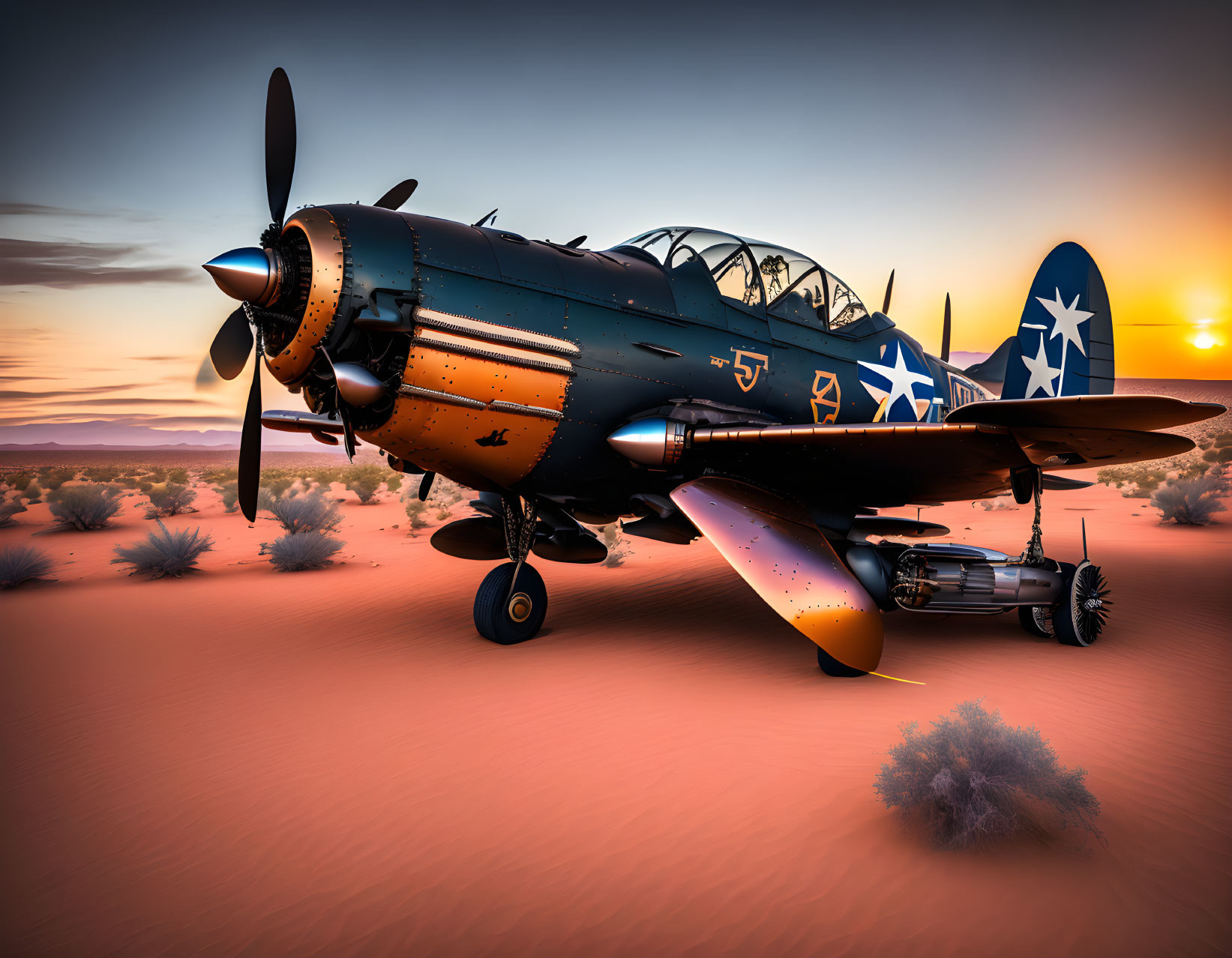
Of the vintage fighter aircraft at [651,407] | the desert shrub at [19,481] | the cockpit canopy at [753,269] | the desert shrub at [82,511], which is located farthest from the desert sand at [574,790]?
the desert shrub at [19,481]

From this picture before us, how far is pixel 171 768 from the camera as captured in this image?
4.79 meters

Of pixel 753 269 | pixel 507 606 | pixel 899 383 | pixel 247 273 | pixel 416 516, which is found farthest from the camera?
pixel 416 516

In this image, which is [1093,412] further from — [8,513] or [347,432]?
[8,513]

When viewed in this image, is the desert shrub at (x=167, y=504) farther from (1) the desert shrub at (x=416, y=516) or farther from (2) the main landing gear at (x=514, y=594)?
(2) the main landing gear at (x=514, y=594)

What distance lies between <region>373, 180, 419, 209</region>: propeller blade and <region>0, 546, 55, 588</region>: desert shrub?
9491 mm

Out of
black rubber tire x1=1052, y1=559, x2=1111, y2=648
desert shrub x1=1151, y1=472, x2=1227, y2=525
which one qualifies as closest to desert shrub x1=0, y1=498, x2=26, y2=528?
black rubber tire x1=1052, y1=559, x2=1111, y2=648

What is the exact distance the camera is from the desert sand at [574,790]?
3.09m

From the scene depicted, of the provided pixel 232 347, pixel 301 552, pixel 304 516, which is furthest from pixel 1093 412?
pixel 304 516

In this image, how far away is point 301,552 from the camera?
42.6 feet

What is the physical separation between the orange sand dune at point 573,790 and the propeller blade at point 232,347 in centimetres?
298

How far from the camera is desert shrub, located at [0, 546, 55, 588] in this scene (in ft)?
36.5

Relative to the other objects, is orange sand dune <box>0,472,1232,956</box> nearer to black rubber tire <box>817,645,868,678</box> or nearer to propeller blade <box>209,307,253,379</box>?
black rubber tire <box>817,645,868,678</box>

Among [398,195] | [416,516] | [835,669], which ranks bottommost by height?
[416,516]

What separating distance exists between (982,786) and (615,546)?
12120mm
